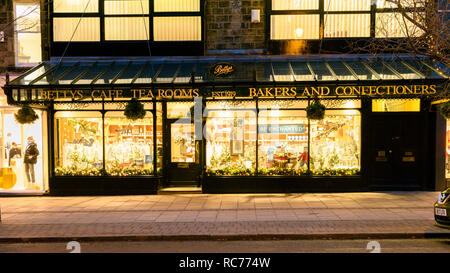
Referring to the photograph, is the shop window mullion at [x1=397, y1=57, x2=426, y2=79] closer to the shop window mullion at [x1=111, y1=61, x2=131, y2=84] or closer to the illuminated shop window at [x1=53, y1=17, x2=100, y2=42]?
the shop window mullion at [x1=111, y1=61, x2=131, y2=84]

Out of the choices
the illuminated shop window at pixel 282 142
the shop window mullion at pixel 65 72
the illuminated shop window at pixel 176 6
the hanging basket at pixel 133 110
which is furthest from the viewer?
the illuminated shop window at pixel 176 6

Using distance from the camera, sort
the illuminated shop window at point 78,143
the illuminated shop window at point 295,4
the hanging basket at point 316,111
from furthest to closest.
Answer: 1. the illuminated shop window at point 295,4
2. the illuminated shop window at point 78,143
3. the hanging basket at point 316,111

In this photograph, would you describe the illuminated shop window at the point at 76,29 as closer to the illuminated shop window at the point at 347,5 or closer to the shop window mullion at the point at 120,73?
the shop window mullion at the point at 120,73

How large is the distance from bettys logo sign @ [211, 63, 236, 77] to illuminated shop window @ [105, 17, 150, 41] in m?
3.19

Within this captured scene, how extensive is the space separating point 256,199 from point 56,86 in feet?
24.0

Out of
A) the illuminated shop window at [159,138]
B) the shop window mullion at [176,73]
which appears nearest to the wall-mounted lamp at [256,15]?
the shop window mullion at [176,73]

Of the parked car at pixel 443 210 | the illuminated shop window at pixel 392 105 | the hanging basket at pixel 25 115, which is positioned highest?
the illuminated shop window at pixel 392 105

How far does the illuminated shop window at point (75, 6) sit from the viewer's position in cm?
1263

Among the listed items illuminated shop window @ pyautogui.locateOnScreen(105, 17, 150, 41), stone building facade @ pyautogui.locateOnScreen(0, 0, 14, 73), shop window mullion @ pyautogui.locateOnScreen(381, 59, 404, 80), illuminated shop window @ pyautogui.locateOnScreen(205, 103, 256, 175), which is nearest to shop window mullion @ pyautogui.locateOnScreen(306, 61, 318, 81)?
shop window mullion @ pyautogui.locateOnScreen(381, 59, 404, 80)

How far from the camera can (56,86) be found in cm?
1079

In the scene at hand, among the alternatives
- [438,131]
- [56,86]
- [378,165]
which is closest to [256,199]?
[378,165]

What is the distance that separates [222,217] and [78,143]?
6531 mm

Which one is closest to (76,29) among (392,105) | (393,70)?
(393,70)

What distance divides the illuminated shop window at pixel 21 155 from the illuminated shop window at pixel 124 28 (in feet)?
12.7
